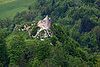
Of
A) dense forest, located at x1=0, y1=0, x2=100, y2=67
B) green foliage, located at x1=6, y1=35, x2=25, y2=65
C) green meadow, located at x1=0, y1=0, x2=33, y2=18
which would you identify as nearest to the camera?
green foliage, located at x1=6, y1=35, x2=25, y2=65

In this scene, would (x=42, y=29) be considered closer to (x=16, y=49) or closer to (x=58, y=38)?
(x=58, y=38)

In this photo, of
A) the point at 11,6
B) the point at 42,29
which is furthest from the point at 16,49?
the point at 11,6

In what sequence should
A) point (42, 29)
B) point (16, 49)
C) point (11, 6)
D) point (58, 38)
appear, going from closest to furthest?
point (16, 49)
point (42, 29)
point (58, 38)
point (11, 6)

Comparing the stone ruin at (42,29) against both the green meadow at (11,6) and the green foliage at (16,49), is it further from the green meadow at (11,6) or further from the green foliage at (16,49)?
the green meadow at (11,6)

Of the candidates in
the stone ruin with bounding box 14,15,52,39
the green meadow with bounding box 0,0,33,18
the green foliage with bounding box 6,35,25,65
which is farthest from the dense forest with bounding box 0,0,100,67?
the green meadow with bounding box 0,0,33,18

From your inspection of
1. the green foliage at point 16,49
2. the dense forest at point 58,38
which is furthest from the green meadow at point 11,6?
the green foliage at point 16,49

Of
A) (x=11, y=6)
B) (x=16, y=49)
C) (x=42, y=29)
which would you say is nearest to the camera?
(x=16, y=49)

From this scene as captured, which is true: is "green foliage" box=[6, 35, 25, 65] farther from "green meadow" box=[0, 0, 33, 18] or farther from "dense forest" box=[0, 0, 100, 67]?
"green meadow" box=[0, 0, 33, 18]
